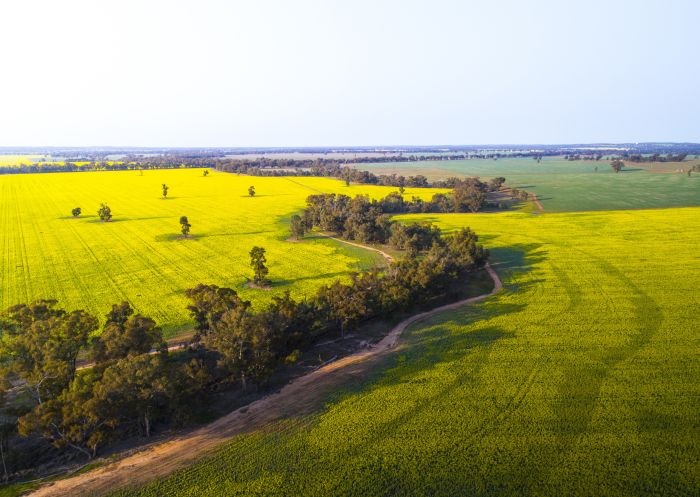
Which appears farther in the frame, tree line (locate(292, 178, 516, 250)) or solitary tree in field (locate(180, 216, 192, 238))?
solitary tree in field (locate(180, 216, 192, 238))

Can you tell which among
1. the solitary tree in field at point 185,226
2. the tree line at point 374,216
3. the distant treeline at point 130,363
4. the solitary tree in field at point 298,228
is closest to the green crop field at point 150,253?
the solitary tree in field at point 185,226

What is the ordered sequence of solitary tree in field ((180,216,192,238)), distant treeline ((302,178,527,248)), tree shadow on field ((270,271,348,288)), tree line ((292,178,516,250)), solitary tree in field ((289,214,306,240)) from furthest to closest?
solitary tree in field ((289,214,306,240)) < solitary tree in field ((180,216,192,238)) < tree line ((292,178,516,250)) < distant treeline ((302,178,527,248)) < tree shadow on field ((270,271,348,288))

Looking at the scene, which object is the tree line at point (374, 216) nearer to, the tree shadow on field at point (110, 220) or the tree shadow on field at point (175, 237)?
the tree shadow on field at point (175, 237)

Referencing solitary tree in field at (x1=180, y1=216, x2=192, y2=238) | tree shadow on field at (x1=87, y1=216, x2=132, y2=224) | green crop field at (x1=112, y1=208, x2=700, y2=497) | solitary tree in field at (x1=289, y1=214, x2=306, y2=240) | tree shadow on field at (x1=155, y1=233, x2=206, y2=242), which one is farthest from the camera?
tree shadow on field at (x1=87, y1=216, x2=132, y2=224)

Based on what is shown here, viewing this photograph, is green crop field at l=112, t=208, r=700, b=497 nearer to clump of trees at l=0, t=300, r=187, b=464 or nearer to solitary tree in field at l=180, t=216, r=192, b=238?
clump of trees at l=0, t=300, r=187, b=464

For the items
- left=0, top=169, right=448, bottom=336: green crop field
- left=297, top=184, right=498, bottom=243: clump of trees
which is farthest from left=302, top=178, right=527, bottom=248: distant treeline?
left=0, top=169, right=448, bottom=336: green crop field
